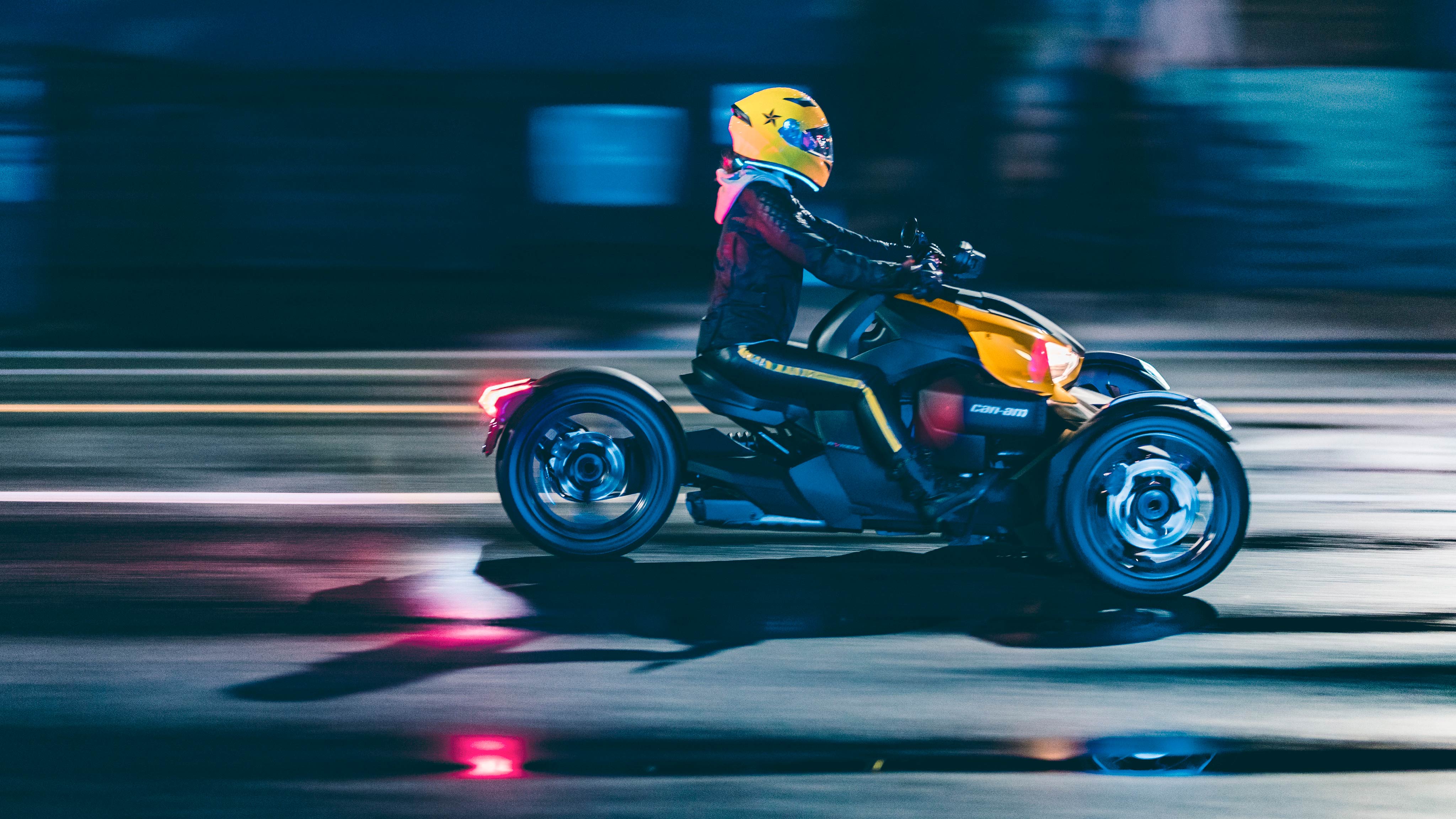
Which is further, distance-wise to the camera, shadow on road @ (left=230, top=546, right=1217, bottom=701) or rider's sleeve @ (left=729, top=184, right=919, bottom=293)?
rider's sleeve @ (left=729, top=184, right=919, bottom=293)

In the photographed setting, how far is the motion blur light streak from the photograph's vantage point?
4355mm

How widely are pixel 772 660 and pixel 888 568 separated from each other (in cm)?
132

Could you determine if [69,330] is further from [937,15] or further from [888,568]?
[888,568]

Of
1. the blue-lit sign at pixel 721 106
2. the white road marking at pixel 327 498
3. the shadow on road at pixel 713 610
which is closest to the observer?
the shadow on road at pixel 713 610

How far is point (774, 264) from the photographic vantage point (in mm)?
6406

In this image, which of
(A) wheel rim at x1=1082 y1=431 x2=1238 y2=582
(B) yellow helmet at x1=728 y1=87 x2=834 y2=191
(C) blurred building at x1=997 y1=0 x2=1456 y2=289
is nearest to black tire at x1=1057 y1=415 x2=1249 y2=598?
(A) wheel rim at x1=1082 y1=431 x2=1238 y2=582

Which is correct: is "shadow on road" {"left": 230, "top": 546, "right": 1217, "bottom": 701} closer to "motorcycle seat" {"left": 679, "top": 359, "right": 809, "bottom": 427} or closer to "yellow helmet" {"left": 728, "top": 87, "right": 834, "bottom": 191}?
"motorcycle seat" {"left": 679, "top": 359, "right": 809, "bottom": 427}

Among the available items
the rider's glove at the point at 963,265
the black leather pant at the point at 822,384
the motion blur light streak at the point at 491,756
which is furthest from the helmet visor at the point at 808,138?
the motion blur light streak at the point at 491,756

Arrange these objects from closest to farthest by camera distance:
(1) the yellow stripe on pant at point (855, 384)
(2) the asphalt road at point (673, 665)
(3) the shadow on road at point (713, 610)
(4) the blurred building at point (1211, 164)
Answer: (2) the asphalt road at point (673, 665)
(3) the shadow on road at point (713, 610)
(1) the yellow stripe on pant at point (855, 384)
(4) the blurred building at point (1211, 164)

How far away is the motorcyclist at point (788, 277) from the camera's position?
6.20m

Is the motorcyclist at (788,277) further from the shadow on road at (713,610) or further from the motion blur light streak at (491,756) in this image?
the motion blur light streak at (491,756)

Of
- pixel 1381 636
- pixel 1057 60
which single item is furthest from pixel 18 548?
pixel 1057 60

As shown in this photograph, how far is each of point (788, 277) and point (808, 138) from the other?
1.69 feet

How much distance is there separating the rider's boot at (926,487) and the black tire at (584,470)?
2.76ft
